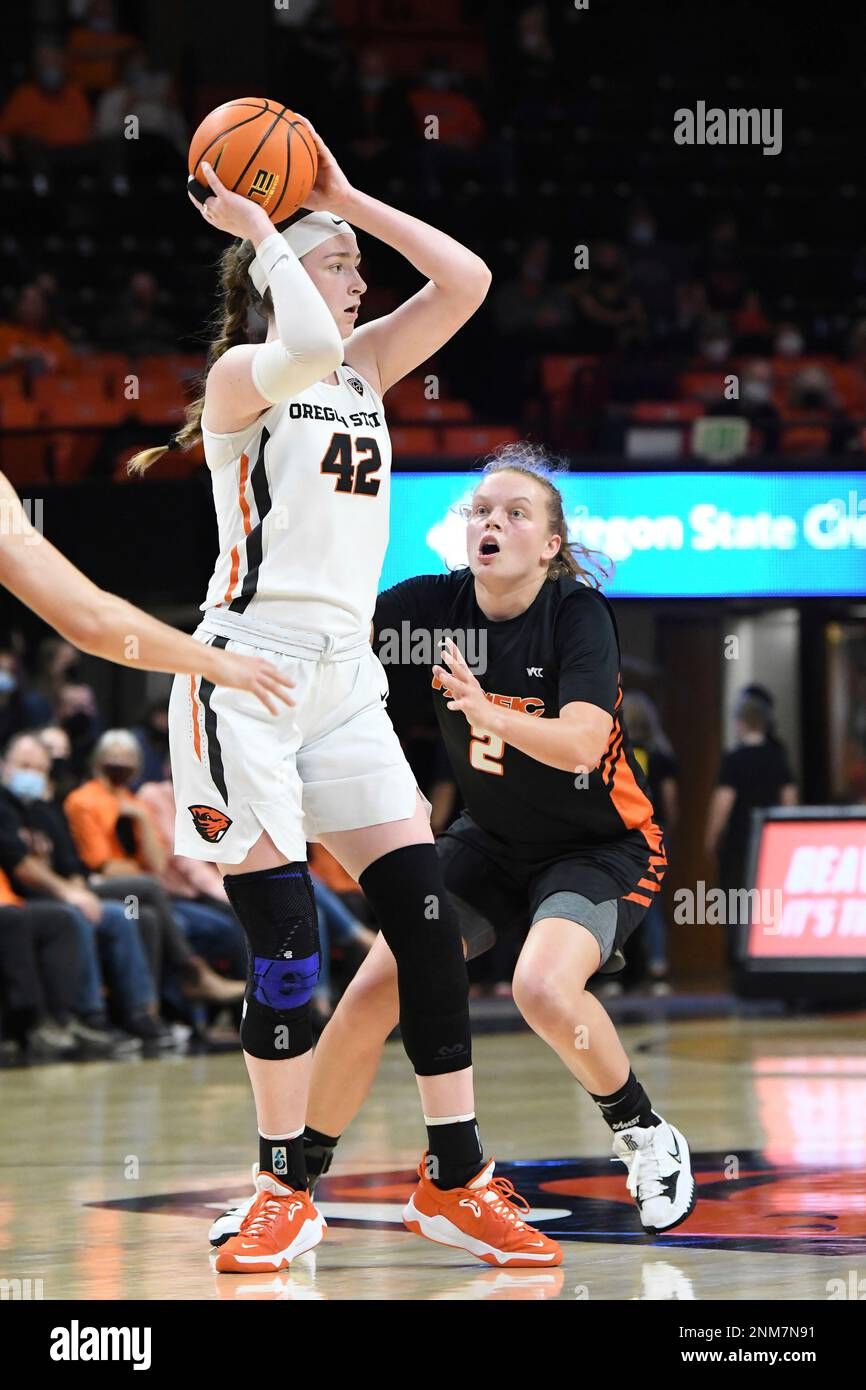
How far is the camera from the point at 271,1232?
399 cm

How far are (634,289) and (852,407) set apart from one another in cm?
202

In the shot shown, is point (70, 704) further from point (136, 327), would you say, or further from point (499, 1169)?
point (499, 1169)

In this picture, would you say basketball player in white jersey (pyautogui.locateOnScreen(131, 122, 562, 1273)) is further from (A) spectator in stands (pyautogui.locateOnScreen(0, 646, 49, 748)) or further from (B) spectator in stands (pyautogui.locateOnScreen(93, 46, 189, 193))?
(B) spectator in stands (pyautogui.locateOnScreen(93, 46, 189, 193))

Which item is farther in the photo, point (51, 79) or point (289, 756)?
point (51, 79)

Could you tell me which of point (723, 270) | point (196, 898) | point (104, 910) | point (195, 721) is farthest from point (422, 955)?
point (723, 270)

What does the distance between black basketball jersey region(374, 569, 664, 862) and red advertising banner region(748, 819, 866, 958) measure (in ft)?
18.8

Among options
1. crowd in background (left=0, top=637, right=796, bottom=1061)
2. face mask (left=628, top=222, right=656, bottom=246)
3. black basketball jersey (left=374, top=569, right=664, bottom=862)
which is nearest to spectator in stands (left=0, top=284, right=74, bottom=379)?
crowd in background (left=0, top=637, right=796, bottom=1061)

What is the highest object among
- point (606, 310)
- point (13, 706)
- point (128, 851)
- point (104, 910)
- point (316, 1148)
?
point (606, 310)

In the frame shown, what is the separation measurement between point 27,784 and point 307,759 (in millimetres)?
5815

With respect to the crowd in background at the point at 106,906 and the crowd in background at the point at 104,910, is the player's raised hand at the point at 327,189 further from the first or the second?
the crowd in background at the point at 104,910

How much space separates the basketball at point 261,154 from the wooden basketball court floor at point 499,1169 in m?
2.11

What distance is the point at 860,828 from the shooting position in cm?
1049

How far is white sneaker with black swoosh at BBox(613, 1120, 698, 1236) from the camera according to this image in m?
4.39

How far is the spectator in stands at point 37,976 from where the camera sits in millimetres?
9180
